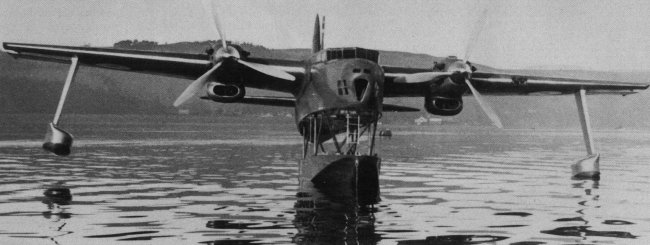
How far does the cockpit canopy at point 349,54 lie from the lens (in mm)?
24000

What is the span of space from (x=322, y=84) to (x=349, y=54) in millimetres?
1392

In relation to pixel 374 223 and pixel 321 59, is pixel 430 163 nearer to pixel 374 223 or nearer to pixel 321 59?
pixel 321 59

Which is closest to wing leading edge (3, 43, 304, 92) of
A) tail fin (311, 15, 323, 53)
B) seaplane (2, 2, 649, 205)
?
seaplane (2, 2, 649, 205)

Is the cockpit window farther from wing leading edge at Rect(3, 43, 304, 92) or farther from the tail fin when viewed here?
the tail fin

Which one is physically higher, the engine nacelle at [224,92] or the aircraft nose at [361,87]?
the engine nacelle at [224,92]

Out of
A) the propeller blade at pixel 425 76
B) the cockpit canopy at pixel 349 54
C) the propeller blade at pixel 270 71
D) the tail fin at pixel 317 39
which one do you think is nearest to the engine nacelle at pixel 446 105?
the propeller blade at pixel 425 76

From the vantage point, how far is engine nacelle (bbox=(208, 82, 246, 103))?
84.0 ft

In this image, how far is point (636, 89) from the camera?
3381 cm

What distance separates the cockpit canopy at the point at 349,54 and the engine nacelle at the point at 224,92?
342 centimetres

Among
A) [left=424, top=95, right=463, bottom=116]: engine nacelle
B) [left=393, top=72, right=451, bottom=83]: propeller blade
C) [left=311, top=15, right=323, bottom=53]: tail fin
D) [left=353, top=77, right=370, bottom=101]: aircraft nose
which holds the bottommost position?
[left=353, top=77, right=370, bottom=101]: aircraft nose

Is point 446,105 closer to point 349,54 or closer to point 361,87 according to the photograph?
point 349,54

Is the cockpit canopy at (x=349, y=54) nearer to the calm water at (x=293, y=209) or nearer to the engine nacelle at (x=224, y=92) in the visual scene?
the engine nacelle at (x=224, y=92)

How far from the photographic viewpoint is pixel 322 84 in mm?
24422

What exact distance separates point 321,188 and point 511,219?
28.2ft
